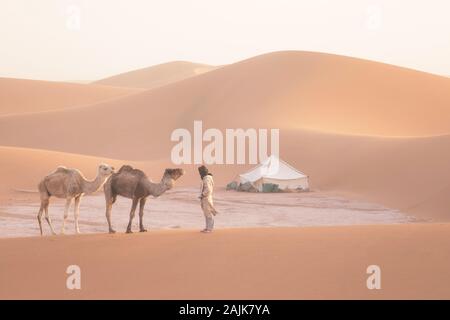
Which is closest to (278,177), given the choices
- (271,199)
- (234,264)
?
(271,199)

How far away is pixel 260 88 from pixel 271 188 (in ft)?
80.4

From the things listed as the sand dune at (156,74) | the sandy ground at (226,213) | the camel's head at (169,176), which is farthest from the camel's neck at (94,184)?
the sand dune at (156,74)

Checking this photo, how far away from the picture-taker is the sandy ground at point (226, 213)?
20859 millimetres

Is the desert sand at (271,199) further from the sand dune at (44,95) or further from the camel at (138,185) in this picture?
the camel at (138,185)

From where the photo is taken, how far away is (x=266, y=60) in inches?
2389

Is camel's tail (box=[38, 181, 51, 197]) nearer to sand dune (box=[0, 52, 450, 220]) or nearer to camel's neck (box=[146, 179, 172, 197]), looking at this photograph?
camel's neck (box=[146, 179, 172, 197])

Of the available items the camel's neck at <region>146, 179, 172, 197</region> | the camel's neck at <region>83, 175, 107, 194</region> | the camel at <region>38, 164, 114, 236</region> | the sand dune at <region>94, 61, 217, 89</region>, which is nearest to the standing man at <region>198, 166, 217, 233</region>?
the camel's neck at <region>146, 179, 172, 197</region>

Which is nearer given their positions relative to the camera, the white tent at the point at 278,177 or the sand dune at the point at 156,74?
the white tent at the point at 278,177

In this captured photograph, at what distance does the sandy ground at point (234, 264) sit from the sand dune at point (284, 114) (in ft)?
71.9

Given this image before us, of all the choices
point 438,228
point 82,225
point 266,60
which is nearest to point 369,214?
point 82,225

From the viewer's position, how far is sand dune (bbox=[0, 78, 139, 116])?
8381cm

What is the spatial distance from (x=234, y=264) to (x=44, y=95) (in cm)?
8206

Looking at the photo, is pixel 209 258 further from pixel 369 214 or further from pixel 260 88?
pixel 260 88

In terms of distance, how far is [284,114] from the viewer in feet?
162
